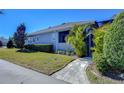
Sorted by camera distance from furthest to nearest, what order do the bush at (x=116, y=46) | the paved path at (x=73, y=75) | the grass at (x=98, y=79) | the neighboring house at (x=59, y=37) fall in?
the neighboring house at (x=59, y=37)
the paved path at (x=73, y=75)
the bush at (x=116, y=46)
the grass at (x=98, y=79)

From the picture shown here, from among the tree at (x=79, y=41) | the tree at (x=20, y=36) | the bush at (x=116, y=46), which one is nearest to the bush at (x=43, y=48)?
the tree at (x=20, y=36)

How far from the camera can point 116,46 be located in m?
9.20

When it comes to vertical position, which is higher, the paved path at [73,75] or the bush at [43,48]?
the bush at [43,48]

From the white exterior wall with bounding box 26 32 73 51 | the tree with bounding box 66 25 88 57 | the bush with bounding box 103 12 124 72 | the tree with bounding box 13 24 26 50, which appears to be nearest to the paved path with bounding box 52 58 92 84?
the bush with bounding box 103 12 124 72

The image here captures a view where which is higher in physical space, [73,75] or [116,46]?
[116,46]

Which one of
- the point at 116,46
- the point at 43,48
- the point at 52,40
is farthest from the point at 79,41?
the point at 43,48

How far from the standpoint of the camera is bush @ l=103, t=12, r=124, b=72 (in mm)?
9047

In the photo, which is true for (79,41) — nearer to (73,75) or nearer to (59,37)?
(59,37)

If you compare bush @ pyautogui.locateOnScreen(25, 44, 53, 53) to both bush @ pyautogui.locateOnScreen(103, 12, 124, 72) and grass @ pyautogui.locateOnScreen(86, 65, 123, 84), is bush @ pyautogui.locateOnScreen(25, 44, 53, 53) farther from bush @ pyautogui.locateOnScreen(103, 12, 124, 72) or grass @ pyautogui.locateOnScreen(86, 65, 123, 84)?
bush @ pyautogui.locateOnScreen(103, 12, 124, 72)

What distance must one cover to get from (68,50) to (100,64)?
10.8 meters

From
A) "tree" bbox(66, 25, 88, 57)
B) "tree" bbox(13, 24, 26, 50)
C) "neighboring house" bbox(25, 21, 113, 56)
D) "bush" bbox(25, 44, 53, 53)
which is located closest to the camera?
"tree" bbox(66, 25, 88, 57)

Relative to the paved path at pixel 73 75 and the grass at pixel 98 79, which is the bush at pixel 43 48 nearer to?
the paved path at pixel 73 75

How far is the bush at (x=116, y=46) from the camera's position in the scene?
9.05 metres
